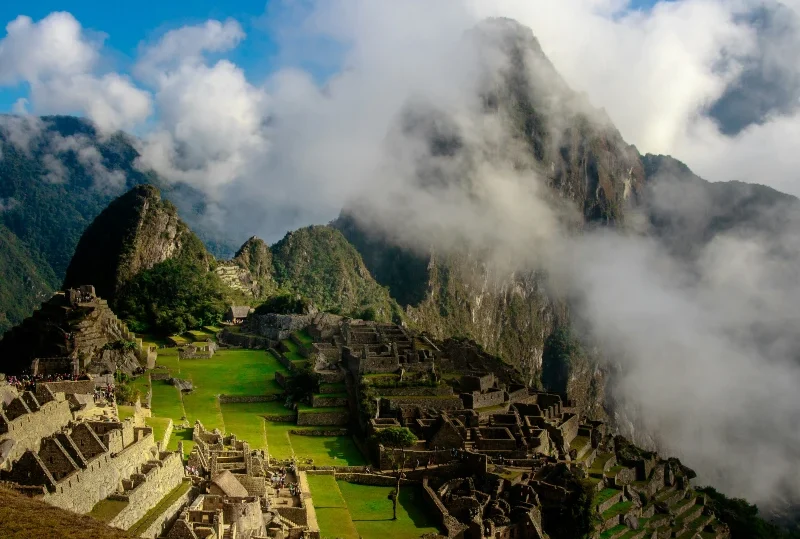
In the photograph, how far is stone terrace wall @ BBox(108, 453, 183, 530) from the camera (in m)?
18.3

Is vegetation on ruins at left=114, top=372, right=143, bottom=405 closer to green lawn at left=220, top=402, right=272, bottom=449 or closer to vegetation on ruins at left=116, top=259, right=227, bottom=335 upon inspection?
green lawn at left=220, top=402, right=272, bottom=449

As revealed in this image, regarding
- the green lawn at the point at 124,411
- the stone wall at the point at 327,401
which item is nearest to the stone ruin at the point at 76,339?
the stone wall at the point at 327,401

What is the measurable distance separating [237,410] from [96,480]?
1956 cm

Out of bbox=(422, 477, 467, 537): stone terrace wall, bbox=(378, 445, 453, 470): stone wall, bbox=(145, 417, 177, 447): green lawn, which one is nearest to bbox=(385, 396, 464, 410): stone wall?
bbox=(378, 445, 453, 470): stone wall

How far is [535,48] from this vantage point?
17100 centimetres

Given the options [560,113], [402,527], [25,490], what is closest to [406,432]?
[402,527]

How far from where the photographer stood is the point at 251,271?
88688 millimetres

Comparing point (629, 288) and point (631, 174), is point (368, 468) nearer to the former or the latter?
point (629, 288)

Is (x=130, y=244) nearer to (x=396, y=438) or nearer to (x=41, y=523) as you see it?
(x=396, y=438)

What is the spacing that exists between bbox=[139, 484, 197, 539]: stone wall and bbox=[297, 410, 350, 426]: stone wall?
637 inches

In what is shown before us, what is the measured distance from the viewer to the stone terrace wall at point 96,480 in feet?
56.0

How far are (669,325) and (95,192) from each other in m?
109

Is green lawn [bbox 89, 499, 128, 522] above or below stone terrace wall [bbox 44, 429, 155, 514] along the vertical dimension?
below

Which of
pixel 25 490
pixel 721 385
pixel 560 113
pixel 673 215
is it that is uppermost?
pixel 560 113
